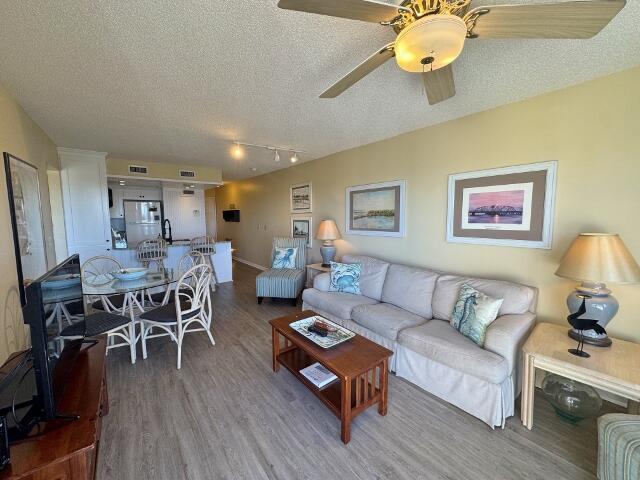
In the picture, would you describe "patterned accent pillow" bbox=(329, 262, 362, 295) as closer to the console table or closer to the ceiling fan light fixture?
the console table

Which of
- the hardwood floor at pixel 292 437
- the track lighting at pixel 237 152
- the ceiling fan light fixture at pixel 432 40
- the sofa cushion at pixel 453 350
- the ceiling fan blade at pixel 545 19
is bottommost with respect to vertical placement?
the hardwood floor at pixel 292 437

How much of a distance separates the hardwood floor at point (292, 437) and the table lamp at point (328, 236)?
2.02m

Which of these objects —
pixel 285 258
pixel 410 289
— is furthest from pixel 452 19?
pixel 285 258

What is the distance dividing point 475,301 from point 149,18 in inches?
108

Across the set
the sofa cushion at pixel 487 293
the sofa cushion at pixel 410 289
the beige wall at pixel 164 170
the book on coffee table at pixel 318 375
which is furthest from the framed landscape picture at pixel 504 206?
the beige wall at pixel 164 170

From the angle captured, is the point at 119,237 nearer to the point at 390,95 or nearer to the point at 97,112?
the point at 97,112

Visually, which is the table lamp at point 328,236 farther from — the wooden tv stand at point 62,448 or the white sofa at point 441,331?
the wooden tv stand at point 62,448

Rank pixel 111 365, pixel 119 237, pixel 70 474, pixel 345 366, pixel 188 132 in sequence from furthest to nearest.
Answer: pixel 119 237 < pixel 188 132 < pixel 111 365 < pixel 345 366 < pixel 70 474

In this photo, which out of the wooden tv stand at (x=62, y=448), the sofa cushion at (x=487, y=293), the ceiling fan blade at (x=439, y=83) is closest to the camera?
the wooden tv stand at (x=62, y=448)

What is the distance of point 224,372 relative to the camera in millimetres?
2426

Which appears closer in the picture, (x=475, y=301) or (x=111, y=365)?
(x=475, y=301)

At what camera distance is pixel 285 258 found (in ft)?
14.8

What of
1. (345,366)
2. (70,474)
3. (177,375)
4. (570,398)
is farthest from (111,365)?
(570,398)

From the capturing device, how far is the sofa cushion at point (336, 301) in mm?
2818
